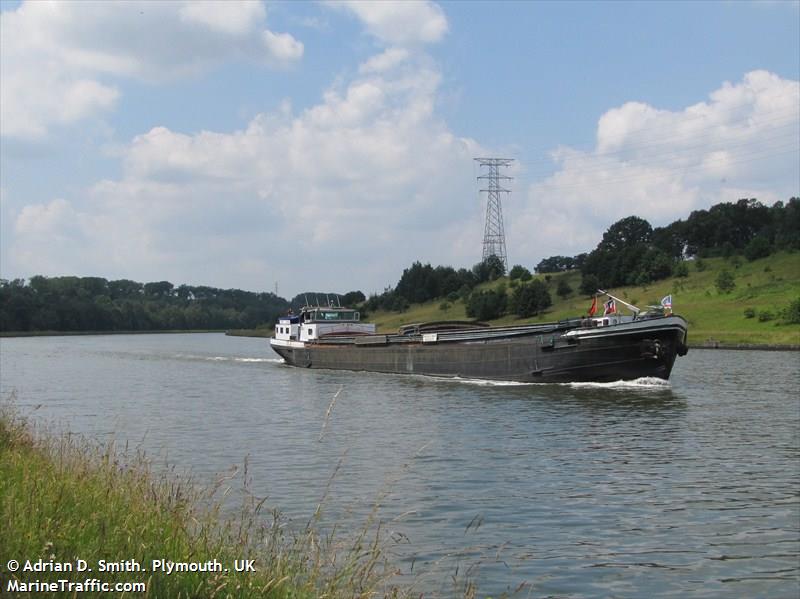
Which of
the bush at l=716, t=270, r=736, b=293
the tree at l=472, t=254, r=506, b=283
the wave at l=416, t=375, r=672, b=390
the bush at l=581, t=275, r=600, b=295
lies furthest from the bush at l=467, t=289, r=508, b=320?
the wave at l=416, t=375, r=672, b=390

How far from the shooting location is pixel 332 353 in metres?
62.9

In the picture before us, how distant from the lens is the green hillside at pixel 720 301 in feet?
275

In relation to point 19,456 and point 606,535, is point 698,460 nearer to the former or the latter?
point 606,535

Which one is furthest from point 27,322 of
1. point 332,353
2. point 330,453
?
point 330,453

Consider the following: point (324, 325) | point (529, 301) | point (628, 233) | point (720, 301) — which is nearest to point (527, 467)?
point (324, 325)

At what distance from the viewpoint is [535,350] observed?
1767 inches

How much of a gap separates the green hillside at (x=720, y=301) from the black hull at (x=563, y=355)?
4094 cm

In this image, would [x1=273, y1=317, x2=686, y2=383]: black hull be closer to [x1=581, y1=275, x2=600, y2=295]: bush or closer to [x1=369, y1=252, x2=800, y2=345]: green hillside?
[x1=369, y1=252, x2=800, y2=345]: green hillside

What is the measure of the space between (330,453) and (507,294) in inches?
4357

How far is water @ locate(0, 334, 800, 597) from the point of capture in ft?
43.1

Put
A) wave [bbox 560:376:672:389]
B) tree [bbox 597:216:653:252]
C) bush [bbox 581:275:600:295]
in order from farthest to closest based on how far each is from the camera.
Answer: tree [bbox 597:216:653:252]
bush [bbox 581:275:600:295]
wave [bbox 560:376:672:389]

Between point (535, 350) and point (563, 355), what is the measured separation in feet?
5.97

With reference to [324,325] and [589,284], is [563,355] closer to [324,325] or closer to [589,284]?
[324,325]

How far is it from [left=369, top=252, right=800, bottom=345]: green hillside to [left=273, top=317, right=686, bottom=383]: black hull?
4094 centimetres
